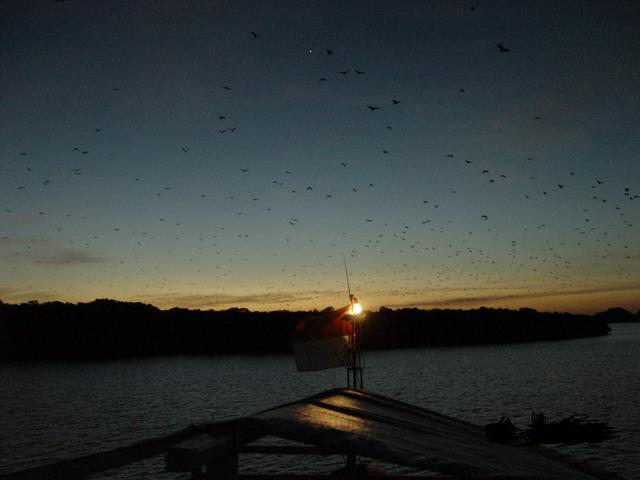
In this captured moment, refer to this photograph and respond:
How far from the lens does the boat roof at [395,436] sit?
8.95 m

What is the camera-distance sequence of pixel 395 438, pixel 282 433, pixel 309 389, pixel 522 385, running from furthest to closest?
pixel 309 389
pixel 522 385
pixel 395 438
pixel 282 433

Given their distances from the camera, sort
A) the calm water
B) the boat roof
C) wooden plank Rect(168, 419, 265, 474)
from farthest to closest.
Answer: the calm water → the boat roof → wooden plank Rect(168, 419, 265, 474)

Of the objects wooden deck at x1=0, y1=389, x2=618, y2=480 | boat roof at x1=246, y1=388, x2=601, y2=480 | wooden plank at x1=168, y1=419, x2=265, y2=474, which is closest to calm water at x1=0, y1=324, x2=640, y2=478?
boat roof at x1=246, y1=388, x2=601, y2=480

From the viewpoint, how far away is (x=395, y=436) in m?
10.4

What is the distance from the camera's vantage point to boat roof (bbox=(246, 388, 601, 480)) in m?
8.95

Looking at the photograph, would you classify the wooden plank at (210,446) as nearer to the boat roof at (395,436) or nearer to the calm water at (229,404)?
the boat roof at (395,436)

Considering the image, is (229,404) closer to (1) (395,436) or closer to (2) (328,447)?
(1) (395,436)

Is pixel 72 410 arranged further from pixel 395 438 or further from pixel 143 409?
pixel 395 438

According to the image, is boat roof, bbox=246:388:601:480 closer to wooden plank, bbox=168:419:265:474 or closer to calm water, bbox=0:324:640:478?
wooden plank, bbox=168:419:265:474

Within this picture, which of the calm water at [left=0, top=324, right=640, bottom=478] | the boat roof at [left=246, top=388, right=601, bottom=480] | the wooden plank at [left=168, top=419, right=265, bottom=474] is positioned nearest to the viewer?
the wooden plank at [left=168, top=419, right=265, bottom=474]

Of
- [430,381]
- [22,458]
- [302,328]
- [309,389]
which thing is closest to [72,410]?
[22,458]

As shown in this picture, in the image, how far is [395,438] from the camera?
1019cm

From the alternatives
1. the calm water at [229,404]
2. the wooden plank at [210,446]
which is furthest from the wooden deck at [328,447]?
the calm water at [229,404]

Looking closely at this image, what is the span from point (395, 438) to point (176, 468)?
4279mm
